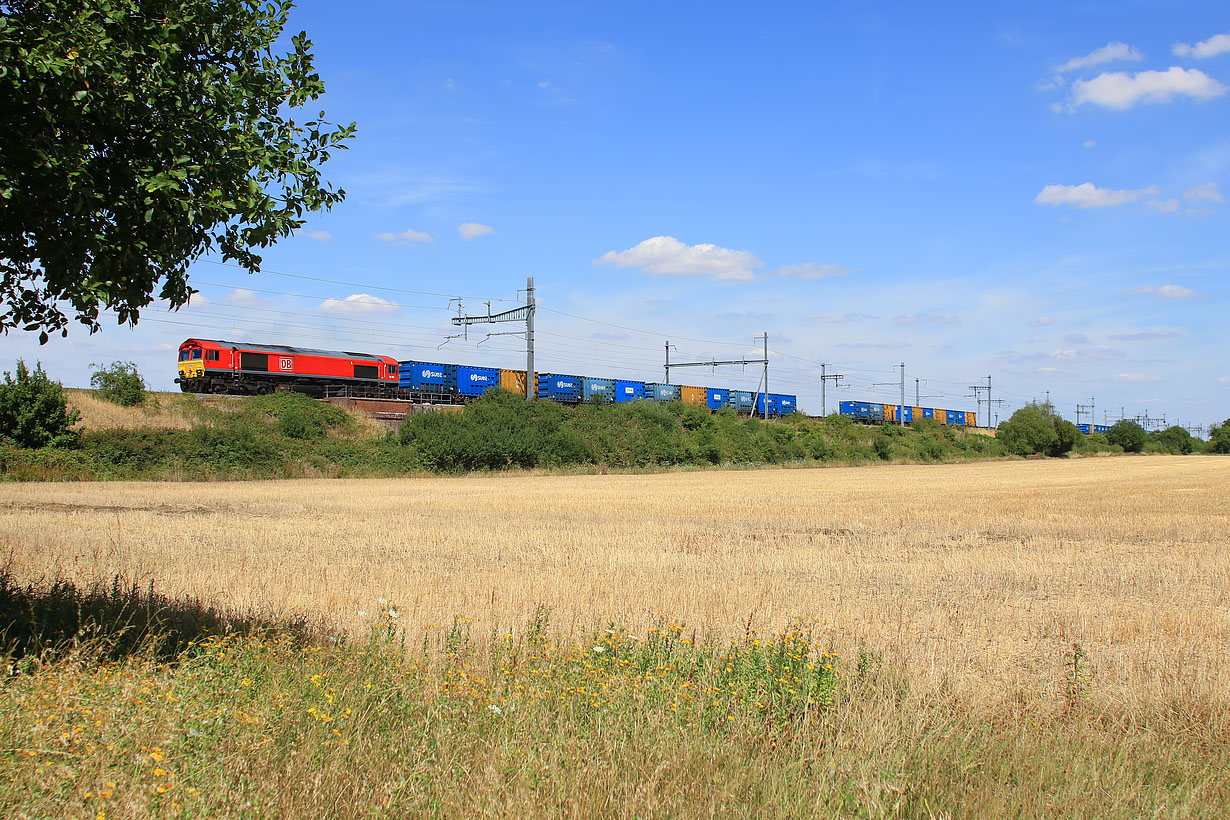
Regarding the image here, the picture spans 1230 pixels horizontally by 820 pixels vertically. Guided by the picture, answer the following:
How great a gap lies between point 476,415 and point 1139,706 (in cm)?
5096

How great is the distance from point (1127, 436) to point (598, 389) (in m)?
112

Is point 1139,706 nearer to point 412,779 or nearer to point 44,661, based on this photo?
point 412,779

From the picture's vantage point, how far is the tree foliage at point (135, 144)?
5.99m

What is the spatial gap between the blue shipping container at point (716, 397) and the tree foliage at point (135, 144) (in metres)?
80.8

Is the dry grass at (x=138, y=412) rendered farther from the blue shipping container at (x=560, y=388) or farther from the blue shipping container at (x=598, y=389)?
the blue shipping container at (x=598, y=389)

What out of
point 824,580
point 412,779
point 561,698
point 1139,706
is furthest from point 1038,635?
point 412,779

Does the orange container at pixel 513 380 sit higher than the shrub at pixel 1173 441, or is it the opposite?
the orange container at pixel 513 380

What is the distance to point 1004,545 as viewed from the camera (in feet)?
58.2

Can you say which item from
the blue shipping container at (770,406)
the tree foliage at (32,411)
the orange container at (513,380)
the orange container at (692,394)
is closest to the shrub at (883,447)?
the blue shipping container at (770,406)

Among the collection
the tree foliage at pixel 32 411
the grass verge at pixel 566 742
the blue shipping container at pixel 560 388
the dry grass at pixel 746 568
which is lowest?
the dry grass at pixel 746 568

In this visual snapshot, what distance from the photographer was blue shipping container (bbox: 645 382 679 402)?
80875 mm

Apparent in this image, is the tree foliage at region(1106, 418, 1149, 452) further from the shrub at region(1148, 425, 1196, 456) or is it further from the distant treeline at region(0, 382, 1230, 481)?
the distant treeline at region(0, 382, 1230, 481)

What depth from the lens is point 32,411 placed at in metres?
38.1

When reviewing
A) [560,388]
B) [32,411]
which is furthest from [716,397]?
[32,411]
